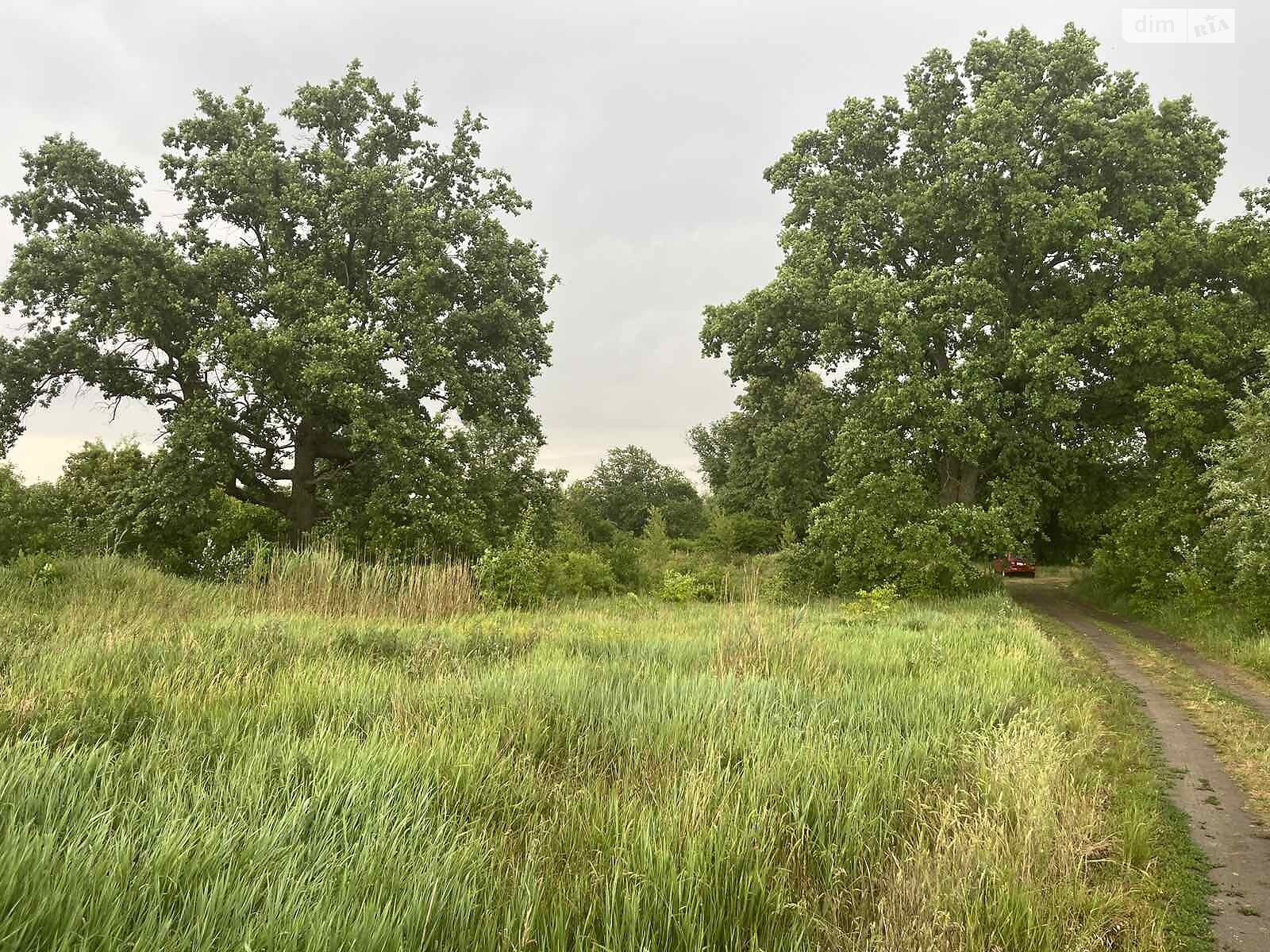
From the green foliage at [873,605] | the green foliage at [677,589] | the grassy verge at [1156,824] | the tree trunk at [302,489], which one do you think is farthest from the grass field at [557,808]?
the tree trunk at [302,489]

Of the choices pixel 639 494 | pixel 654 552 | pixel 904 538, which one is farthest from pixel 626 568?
pixel 639 494

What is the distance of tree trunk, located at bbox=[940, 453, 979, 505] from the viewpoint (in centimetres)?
2219

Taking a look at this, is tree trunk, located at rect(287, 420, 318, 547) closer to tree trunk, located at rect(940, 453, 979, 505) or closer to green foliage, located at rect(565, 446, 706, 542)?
tree trunk, located at rect(940, 453, 979, 505)

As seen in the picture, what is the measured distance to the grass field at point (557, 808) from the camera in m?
2.91

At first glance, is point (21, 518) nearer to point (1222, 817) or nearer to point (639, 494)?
point (1222, 817)

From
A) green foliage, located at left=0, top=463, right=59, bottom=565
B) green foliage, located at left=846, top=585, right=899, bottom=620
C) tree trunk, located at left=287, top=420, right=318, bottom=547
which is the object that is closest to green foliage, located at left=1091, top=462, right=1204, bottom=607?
green foliage, located at left=846, top=585, right=899, bottom=620

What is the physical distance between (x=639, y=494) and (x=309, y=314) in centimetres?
4333

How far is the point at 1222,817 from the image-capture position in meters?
5.59

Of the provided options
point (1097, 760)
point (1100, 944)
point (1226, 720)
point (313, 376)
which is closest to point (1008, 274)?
point (1226, 720)

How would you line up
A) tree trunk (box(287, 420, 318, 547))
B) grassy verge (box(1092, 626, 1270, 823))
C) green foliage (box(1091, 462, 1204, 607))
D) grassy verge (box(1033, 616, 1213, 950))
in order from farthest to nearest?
tree trunk (box(287, 420, 318, 547)), green foliage (box(1091, 462, 1204, 607)), grassy verge (box(1092, 626, 1270, 823)), grassy verge (box(1033, 616, 1213, 950))

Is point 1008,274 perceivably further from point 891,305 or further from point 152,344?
point 152,344

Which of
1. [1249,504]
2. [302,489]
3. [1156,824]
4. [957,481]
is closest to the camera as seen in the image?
[1156,824]

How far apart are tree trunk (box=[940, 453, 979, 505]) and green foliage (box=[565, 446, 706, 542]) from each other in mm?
33408

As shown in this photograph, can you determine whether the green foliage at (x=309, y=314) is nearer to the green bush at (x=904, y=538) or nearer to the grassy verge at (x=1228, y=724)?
the green bush at (x=904, y=538)
